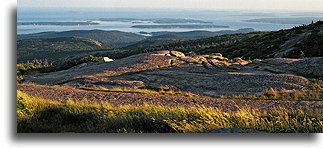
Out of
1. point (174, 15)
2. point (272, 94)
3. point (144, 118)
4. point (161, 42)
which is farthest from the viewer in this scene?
point (161, 42)

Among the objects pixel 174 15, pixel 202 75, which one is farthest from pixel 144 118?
pixel 202 75

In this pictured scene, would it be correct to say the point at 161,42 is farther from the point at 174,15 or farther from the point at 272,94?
the point at 272,94

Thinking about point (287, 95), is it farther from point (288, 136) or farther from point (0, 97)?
point (0, 97)

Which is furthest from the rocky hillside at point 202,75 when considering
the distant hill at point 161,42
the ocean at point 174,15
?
the distant hill at point 161,42

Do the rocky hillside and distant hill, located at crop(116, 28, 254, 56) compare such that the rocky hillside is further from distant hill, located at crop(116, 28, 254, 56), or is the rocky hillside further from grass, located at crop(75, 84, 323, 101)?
distant hill, located at crop(116, 28, 254, 56)

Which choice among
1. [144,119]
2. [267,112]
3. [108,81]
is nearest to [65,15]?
[108,81]

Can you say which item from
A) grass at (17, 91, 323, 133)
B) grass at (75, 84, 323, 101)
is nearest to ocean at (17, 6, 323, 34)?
grass at (75, 84, 323, 101)
